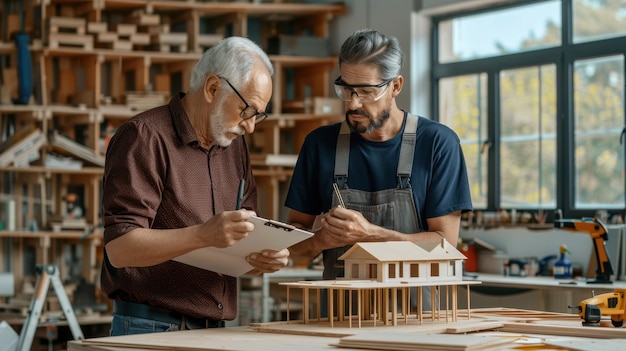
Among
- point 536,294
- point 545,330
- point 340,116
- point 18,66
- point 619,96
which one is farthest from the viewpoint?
point 340,116

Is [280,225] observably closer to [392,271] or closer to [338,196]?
[392,271]

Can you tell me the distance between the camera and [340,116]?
7430 millimetres

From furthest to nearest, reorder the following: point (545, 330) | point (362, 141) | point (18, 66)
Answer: point (18, 66)
point (362, 141)
point (545, 330)

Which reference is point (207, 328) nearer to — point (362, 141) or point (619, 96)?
point (362, 141)

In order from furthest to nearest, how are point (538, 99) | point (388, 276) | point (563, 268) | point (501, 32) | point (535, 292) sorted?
point (501, 32) → point (538, 99) → point (563, 268) → point (535, 292) → point (388, 276)

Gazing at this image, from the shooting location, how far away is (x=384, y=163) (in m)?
3.24

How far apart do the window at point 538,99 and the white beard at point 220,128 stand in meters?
3.73

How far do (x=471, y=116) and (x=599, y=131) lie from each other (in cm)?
111

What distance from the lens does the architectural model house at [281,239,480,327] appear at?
2.63 metres

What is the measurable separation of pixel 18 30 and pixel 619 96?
4471 mm

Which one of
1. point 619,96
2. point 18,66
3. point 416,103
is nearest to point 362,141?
point 619,96

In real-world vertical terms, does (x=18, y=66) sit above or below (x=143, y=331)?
above

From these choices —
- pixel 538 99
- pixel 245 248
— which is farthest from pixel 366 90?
pixel 538 99

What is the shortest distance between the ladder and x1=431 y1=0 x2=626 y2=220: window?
302 centimetres
